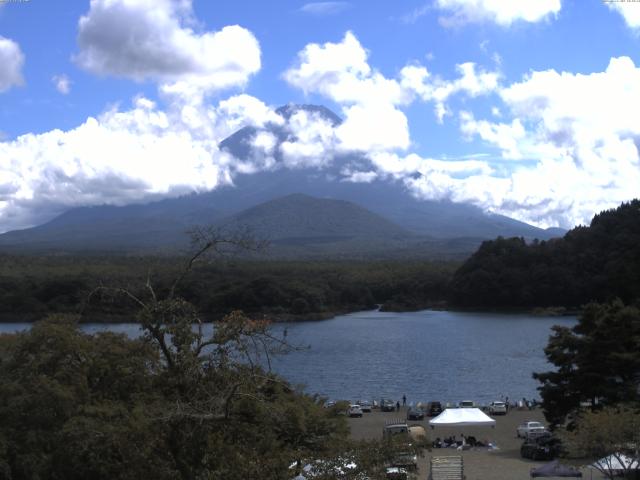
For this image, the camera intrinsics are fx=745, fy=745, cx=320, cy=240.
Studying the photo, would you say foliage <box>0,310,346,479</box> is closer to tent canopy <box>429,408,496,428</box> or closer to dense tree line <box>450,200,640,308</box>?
tent canopy <box>429,408,496,428</box>

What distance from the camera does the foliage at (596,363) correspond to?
49.2 feet

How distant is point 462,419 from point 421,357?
67.0 feet

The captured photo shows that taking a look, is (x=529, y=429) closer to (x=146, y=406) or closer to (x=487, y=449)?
(x=487, y=449)

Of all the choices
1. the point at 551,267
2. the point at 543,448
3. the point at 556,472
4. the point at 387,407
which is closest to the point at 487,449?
the point at 543,448

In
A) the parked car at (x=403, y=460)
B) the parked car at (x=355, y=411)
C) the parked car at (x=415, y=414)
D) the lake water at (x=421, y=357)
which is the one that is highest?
the parked car at (x=403, y=460)

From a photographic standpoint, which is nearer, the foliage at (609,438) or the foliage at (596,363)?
the foliage at (609,438)

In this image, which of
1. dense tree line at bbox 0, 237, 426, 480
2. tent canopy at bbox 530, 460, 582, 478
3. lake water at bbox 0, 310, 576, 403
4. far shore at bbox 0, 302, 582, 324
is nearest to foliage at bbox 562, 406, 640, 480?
tent canopy at bbox 530, 460, 582, 478

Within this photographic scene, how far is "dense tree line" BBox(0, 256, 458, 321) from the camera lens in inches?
2228

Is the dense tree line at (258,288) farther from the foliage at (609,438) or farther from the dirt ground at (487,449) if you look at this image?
the foliage at (609,438)

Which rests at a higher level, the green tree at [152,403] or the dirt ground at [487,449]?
the green tree at [152,403]

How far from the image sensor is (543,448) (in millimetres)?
14664

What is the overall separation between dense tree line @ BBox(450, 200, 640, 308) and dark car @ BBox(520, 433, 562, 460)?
39534mm

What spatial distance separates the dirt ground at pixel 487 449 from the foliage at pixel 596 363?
1.58 meters

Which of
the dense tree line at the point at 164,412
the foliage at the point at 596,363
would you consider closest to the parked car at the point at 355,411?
the foliage at the point at 596,363
